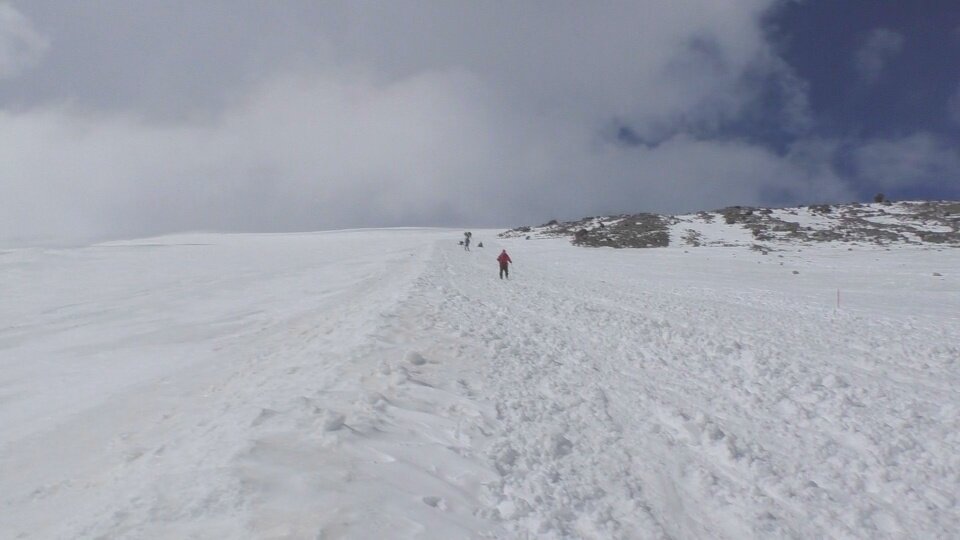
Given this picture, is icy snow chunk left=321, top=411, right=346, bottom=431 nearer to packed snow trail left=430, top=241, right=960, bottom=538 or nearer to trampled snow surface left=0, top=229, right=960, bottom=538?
trampled snow surface left=0, top=229, right=960, bottom=538

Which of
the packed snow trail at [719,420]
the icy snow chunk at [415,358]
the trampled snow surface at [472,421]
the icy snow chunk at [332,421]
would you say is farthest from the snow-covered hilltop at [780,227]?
the icy snow chunk at [332,421]

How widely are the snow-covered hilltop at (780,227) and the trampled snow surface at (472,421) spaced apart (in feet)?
130

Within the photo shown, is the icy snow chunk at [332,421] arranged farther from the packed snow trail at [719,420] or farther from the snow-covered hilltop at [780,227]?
the snow-covered hilltop at [780,227]

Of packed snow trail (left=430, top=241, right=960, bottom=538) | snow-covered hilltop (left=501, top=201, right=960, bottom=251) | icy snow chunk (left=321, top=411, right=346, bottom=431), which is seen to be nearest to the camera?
packed snow trail (left=430, top=241, right=960, bottom=538)

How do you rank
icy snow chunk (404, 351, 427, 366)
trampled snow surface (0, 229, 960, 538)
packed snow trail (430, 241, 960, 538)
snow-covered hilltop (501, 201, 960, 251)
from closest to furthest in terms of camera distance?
trampled snow surface (0, 229, 960, 538) → packed snow trail (430, 241, 960, 538) → icy snow chunk (404, 351, 427, 366) → snow-covered hilltop (501, 201, 960, 251)

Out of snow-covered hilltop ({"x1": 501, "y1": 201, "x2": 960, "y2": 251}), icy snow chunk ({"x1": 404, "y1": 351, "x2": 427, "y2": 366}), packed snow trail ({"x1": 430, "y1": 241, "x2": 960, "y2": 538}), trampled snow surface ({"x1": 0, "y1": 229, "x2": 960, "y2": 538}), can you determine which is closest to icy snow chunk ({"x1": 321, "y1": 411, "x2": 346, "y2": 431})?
trampled snow surface ({"x1": 0, "y1": 229, "x2": 960, "y2": 538})

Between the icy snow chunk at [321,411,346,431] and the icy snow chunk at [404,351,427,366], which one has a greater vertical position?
the icy snow chunk at [321,411,346,431]

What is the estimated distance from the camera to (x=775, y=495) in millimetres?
5922

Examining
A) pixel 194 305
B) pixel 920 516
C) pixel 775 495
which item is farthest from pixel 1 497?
pixel 194 305

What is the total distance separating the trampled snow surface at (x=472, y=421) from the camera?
4770 millimetres

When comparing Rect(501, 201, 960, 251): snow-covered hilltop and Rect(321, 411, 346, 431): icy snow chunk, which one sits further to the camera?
Rect(501, 201, 960, 251): snow-covered hilltop

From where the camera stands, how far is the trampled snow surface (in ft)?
15.6

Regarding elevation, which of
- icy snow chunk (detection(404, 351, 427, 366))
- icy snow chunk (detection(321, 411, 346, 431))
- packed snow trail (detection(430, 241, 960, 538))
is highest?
icy snow chunk (detection(321, 411, 346, 431))

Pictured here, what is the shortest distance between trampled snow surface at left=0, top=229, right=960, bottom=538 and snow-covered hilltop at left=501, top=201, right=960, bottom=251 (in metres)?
39.7
